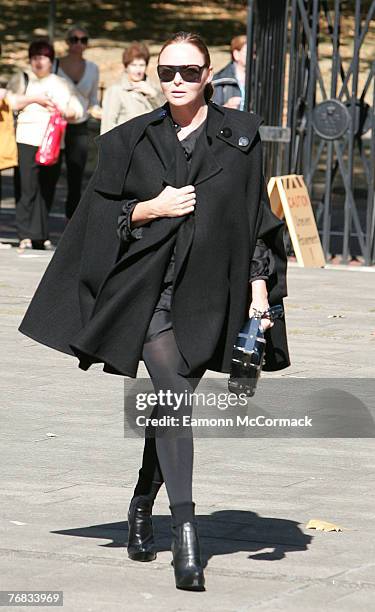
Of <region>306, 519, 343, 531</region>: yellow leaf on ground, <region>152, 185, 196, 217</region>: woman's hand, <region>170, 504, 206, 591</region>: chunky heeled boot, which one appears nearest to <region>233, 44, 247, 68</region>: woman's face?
<region>306, 519, 343, 531</region>: yellow leaf on ground

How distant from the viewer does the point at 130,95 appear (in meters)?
14.5

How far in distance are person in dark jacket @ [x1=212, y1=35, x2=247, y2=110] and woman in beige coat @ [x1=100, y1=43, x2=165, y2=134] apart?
0.54m

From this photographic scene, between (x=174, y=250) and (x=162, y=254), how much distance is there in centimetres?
6

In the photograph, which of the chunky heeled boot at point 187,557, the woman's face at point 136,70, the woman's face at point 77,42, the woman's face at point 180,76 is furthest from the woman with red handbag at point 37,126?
the chunky heeled boot at point 187,557

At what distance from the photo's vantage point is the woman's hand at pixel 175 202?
207 inches

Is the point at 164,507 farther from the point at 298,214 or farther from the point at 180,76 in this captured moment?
the point at 298,214

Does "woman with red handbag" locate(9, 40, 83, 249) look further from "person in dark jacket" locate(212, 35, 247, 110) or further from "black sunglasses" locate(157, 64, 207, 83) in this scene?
"black sunglasses" locate(157, 64, 207, 83)

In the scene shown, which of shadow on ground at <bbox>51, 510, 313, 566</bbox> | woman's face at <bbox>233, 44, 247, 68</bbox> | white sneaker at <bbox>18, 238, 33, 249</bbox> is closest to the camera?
shadow on ground at <bbox>51, 510, 313, 566</bbox>

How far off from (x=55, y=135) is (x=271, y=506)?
8.47m

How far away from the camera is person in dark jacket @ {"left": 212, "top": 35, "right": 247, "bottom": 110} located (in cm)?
1445

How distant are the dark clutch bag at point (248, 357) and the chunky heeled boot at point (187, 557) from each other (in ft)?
1.53

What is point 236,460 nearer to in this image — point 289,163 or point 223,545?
point 223,545

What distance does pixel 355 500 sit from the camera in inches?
251

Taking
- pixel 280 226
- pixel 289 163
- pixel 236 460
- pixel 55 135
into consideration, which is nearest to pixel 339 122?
pixel 289 163
